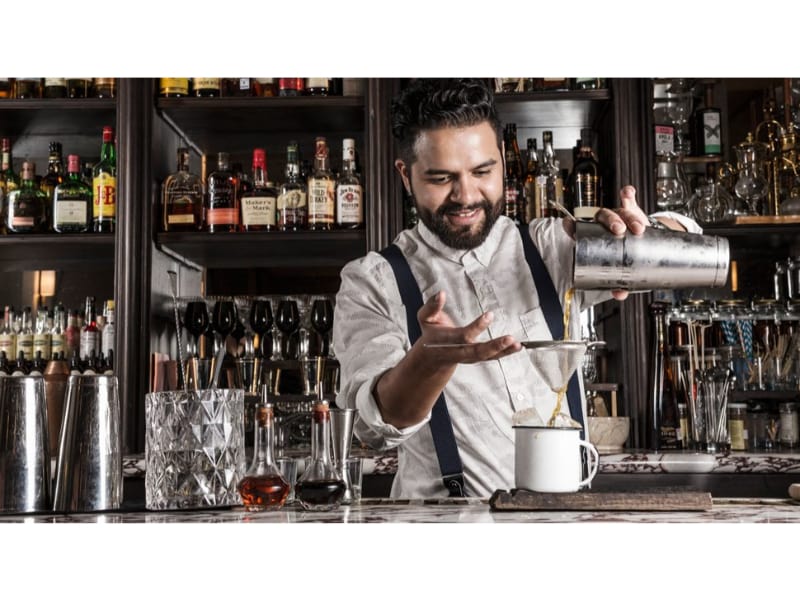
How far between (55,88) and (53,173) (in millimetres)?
279

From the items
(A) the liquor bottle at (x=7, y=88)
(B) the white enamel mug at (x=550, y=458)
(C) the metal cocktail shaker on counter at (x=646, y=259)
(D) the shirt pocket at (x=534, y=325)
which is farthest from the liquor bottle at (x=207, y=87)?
(B) the white enamel mug at (x=550, y=458)

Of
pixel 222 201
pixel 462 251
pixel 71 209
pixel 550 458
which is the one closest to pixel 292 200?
pixel 222 201

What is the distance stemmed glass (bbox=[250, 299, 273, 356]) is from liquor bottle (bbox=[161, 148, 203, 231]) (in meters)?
0.31

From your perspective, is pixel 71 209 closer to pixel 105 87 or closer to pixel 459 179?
pixel 105 87

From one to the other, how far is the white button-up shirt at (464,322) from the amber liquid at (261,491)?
39cm

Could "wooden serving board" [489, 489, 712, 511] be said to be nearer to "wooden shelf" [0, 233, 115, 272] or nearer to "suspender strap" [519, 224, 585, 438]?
"suspender strap" [519, 224, 585, 438]

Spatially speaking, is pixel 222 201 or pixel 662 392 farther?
pixel 222 201

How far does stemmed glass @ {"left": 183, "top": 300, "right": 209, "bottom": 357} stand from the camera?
300cm

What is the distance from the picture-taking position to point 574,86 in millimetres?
2932

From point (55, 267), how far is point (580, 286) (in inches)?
90.9

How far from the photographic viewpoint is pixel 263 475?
1359 mm

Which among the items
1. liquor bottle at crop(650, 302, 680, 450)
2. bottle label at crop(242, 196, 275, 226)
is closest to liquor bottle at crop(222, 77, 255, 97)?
bottle label at crop(242, 196, 275, 226)
